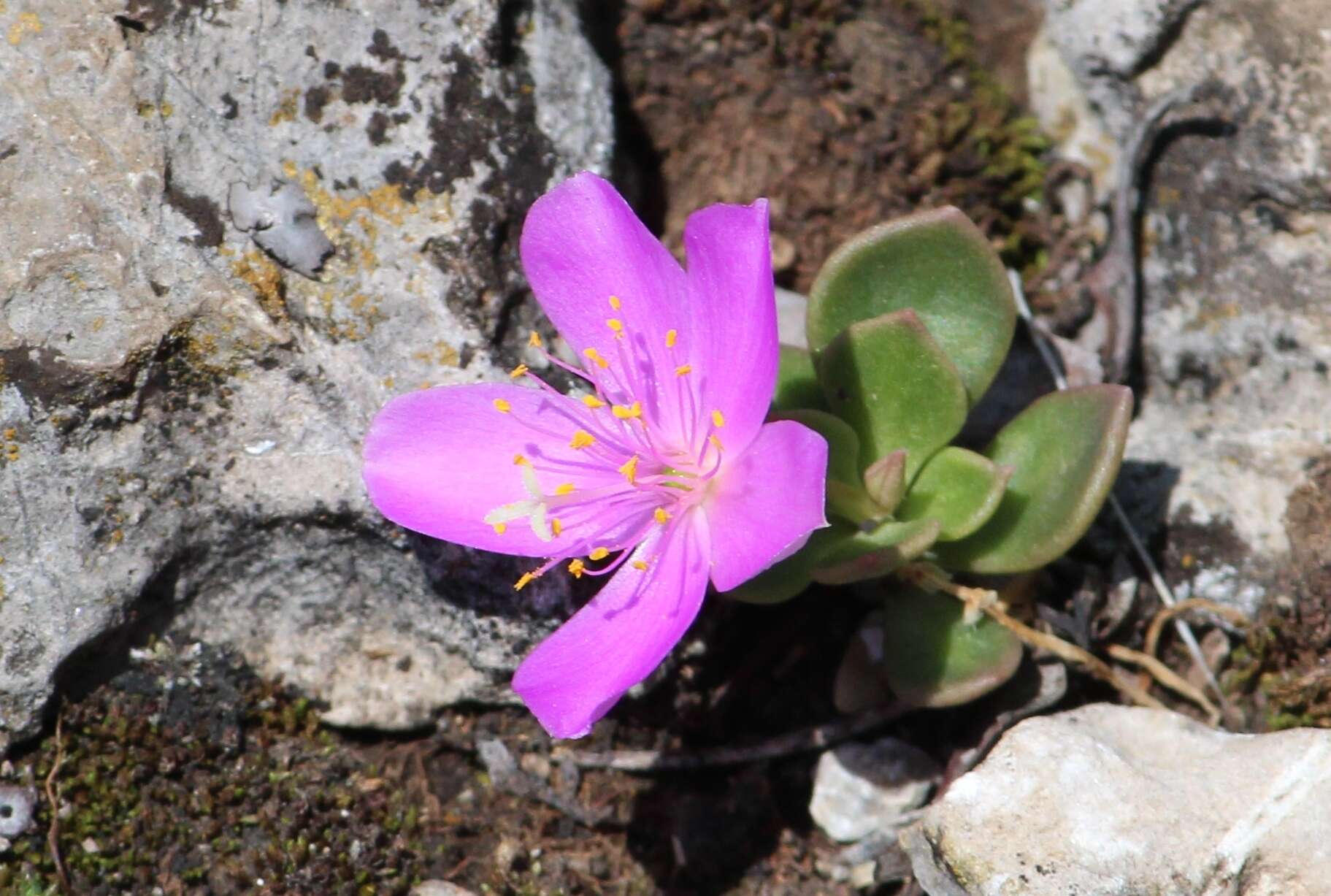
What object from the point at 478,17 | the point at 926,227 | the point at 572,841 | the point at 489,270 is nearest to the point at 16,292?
the point at 489,270

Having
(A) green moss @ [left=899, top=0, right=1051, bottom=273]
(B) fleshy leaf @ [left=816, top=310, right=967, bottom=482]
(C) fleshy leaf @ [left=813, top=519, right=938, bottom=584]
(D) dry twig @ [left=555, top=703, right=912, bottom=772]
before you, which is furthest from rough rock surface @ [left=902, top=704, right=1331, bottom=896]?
(A) green moss @ [left=899, top=0, right=1051, bottom=273]

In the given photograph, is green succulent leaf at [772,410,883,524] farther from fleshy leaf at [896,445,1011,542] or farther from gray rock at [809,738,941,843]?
gray rock at [809,738,941,843]

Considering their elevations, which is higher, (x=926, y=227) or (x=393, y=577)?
(x=926, y=227)

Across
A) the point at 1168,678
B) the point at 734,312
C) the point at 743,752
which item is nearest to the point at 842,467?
the point at 734,312

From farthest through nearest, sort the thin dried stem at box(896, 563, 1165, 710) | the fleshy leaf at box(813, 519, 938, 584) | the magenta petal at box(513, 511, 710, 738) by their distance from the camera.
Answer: the thin dried stem at box(896, 563, 1165, 710), the fleshy leaf at box(813, 519, 938, 584), the magenta petal at box(513, 511, 710, 738)

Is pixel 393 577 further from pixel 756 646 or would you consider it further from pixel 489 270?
pixel 756 646

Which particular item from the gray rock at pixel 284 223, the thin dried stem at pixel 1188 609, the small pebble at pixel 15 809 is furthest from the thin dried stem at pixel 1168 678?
the small pebble at pixel 15 809

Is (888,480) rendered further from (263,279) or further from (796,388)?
(263,279)
